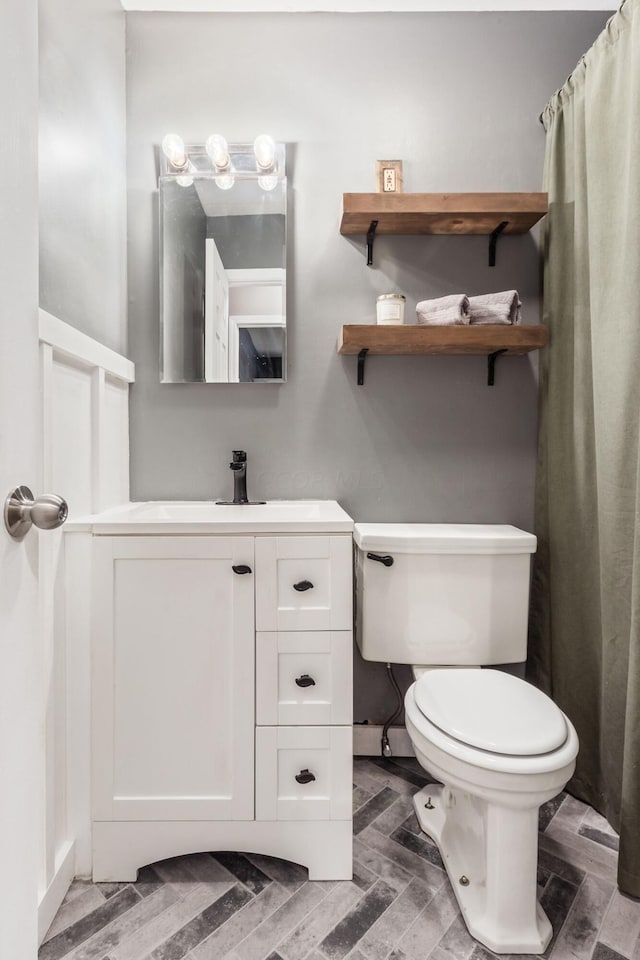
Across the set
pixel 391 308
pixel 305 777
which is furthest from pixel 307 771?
pixel 391 308

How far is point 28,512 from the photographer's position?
20.9 inches

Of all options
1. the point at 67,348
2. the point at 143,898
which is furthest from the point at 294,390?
the point at 143,898

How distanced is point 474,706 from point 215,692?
621mm

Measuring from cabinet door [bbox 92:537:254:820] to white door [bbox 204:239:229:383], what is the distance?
0.75m

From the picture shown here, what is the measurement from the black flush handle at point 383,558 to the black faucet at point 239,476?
0.47m

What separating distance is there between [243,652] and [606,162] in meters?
1.61

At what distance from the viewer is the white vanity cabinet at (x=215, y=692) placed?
1.22 meters

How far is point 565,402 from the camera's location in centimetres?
159

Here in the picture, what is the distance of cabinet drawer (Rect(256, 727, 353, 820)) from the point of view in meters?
1.23

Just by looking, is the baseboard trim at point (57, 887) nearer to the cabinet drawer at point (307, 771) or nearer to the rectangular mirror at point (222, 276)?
the cabinet drawer at point (307, 771)

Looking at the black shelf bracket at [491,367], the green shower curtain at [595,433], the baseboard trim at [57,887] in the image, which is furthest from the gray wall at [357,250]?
the baseboard trim at [57,887]

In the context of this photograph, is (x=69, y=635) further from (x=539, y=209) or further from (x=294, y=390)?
(x=539, y=209)

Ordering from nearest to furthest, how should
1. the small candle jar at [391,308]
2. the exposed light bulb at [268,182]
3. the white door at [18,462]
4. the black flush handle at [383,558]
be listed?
the white door at [18,462], the black flush handle at [383,558], the small candle jar at [391,308], the exposed light bulb at [268,182]

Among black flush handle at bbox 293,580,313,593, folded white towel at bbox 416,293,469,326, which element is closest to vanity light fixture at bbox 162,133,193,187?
folded white towel at bbox 416,293,469,326
